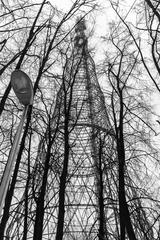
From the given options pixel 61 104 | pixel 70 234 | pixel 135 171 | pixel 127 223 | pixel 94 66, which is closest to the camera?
pixel 127 223

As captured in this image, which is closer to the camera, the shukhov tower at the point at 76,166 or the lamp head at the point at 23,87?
the lamp head at the point at 23,87

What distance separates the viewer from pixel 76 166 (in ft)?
19.3

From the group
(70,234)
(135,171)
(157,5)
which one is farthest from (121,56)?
(70,234)

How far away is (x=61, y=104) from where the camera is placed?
7129mm

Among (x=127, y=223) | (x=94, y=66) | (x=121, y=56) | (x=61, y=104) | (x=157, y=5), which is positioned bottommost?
(x=127, y=223)

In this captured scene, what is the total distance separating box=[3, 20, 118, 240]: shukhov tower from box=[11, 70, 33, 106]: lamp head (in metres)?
2.46

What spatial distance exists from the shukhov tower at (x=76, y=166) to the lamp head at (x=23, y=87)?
246 centimetres

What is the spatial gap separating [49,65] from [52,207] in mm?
3837

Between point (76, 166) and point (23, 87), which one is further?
point (76, 166)

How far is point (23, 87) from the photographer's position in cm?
297

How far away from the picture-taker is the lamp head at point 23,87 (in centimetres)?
295

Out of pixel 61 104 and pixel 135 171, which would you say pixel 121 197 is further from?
pixel 61 104

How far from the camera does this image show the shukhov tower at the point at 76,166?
5023mm

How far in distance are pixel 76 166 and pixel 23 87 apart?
10.6 feet
